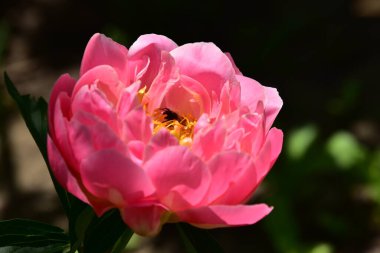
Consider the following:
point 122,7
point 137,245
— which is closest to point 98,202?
point 137,245

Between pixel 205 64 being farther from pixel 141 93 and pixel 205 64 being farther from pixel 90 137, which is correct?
pixel 90 137

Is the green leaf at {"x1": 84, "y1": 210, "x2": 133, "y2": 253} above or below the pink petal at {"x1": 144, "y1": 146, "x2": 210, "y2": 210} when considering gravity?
below

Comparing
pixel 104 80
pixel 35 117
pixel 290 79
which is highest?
pixel 104 80

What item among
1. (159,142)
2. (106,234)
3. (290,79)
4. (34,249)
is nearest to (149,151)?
(159,142)

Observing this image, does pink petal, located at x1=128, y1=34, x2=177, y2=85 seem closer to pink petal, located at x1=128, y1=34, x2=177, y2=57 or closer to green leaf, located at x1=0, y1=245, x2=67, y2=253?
pink petal, located at x1=128, y1=34, x2=177, y2=57

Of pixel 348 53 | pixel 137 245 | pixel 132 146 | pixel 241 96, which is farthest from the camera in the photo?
pixel 348 53

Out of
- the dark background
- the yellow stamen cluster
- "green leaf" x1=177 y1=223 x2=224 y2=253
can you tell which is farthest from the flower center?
the dark background

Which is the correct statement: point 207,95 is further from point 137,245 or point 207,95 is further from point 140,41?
point 137,245
